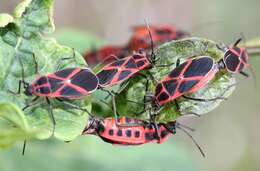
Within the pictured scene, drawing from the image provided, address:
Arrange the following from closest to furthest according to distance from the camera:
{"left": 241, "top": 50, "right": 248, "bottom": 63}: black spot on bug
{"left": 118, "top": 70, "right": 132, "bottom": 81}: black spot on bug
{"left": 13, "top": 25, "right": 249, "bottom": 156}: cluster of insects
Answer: {"left": 13, "top": 25, "right": 249, "bottom": 156}: cluster of insects < {"left": 118, "top": 70, "right": 132, "bottom": 81}: black spot on bug < {"left": 241, "top": 50, "right": 248, "bottom": 63}: black spot on bug

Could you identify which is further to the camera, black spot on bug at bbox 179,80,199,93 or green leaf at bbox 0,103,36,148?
black spot on bug at bbox 179,80,199,93

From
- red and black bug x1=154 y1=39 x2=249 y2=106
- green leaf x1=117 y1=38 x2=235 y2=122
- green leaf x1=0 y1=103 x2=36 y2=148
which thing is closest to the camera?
green leaf x1=0 y1=103 x2=36 y2=148

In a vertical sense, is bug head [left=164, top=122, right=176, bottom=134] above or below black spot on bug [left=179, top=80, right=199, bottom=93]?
below

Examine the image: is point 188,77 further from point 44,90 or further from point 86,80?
point 44,90

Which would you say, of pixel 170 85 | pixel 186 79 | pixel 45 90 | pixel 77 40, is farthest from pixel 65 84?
pixel 77 40

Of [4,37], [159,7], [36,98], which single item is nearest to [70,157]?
[36,98]

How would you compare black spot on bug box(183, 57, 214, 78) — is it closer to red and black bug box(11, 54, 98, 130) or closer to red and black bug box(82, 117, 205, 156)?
red and black bug box(82, 117, 205, 156)

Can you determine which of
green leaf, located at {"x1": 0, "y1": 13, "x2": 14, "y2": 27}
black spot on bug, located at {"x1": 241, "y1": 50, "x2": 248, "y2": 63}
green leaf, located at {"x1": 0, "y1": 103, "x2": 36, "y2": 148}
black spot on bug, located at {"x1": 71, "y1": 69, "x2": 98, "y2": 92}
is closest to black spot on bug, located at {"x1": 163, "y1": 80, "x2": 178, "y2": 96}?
black spot on bug, located at {"x1": 71, "y1": 69, "x2": 98, "y2": 92}
